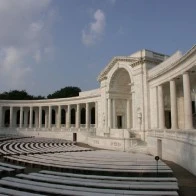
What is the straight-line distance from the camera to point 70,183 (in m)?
12.1

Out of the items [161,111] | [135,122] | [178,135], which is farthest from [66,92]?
[178,135]

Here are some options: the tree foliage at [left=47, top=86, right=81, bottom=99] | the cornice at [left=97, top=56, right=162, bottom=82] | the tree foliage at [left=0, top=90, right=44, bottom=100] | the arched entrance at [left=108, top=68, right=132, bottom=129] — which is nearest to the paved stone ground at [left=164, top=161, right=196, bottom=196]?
the cornice at [left=97, top=56, right=162, bottom=82]

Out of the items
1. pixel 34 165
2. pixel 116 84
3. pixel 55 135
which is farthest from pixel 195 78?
pixel 55 135

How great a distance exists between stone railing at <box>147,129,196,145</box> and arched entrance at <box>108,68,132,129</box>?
1570cm

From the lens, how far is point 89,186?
38.7ft

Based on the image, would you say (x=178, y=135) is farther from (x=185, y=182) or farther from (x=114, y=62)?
(x=114, y=62)

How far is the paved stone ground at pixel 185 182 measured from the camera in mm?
12594

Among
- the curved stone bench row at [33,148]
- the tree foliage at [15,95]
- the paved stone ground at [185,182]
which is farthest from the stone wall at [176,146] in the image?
the tree foliage at [15,95]

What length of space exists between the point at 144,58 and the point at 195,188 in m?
27.0

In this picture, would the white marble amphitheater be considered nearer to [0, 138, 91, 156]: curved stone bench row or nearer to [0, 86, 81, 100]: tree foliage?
[0, 138, 91, 156]: curved stone bench row

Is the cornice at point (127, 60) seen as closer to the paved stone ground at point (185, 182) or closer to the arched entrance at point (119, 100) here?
the arched entrance at point (119, 100)

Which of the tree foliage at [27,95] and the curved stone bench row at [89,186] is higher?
the tree foliage at [27,95]

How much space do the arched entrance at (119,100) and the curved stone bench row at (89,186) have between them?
35825 mm

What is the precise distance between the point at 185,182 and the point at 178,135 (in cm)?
792
